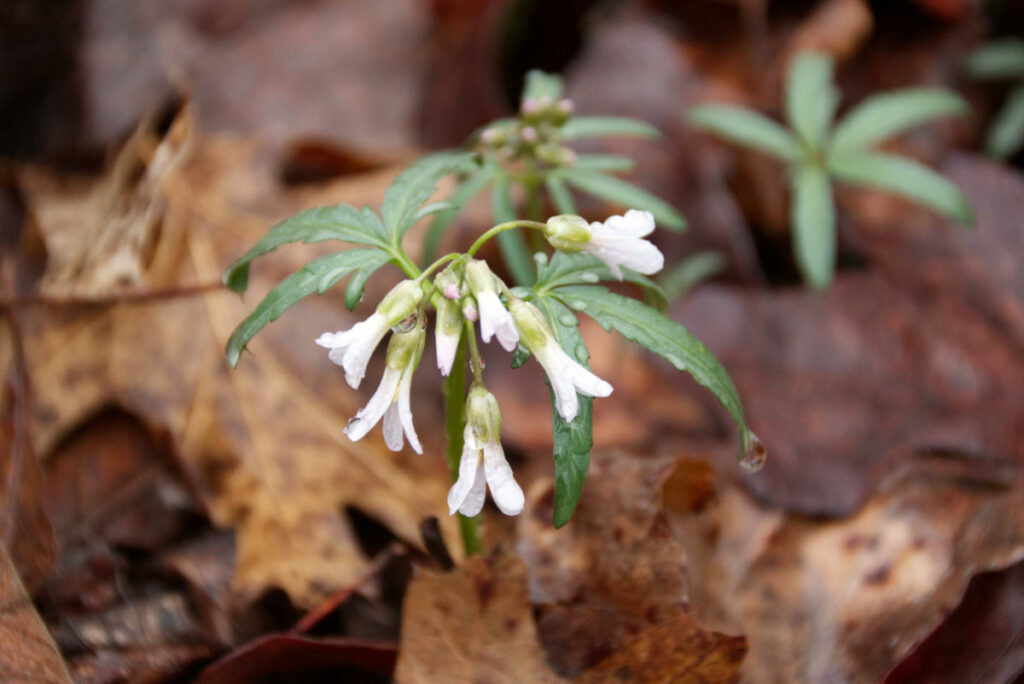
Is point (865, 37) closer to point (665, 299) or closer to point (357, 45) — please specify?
point (357, 45)

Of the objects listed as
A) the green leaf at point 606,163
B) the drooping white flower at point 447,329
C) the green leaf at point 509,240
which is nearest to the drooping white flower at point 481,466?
the drooping white flower at point 447,329

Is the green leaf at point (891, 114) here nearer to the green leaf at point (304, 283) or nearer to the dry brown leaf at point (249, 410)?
the dry brown leaf at point (249, 410)

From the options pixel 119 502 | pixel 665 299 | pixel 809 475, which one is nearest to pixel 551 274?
pixel 665 299

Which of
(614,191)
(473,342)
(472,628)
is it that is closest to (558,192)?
(614,191)

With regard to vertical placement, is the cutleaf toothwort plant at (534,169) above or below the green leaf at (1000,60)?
above

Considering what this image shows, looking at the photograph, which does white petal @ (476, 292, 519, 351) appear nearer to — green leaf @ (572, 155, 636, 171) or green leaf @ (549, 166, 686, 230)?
green leaf @ (572, 155, 636, 171)

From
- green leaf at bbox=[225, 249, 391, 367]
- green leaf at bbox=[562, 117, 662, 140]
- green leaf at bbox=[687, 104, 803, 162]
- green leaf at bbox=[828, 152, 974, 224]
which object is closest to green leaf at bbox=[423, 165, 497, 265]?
green leaf at bbox=[562, 117, 662, 140]

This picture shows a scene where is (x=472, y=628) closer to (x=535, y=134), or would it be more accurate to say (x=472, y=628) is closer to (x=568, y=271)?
(x=568, y=271)
